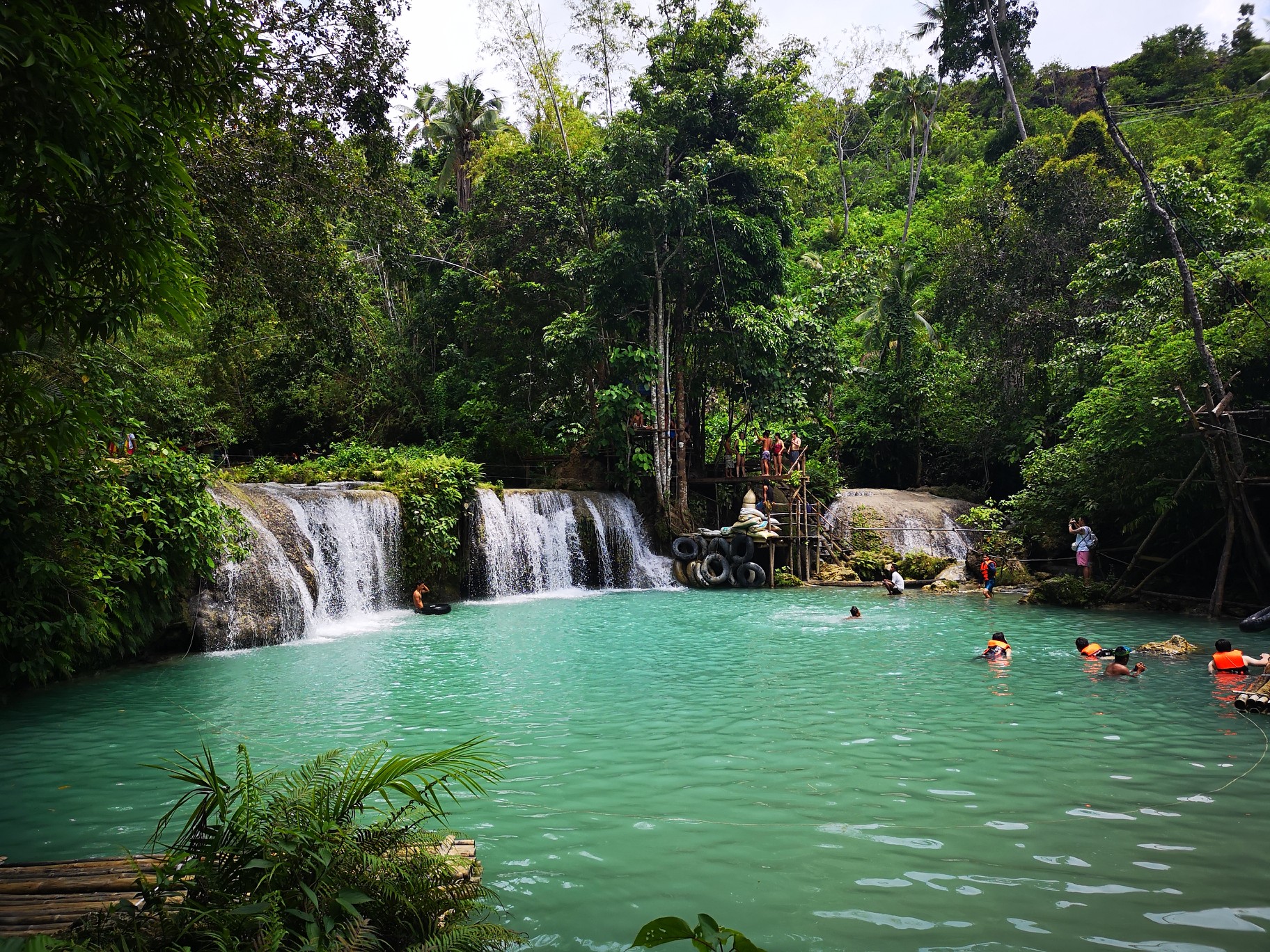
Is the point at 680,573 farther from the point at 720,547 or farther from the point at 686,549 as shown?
the point at 720,547

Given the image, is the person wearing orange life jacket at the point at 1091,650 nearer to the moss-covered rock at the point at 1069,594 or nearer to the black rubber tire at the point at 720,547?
the moss-covered rock at the point at 1069,594

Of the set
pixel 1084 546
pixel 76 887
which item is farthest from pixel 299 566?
pixel 1084 546

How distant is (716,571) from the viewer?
69.9 ft

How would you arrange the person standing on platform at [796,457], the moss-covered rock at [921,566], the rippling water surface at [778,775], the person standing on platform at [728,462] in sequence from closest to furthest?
the rippling water surface at [778,775] < the moss-covered rock at [921,566] < the person standing on platform at [796,457] < the person standing on platform at [728,462]

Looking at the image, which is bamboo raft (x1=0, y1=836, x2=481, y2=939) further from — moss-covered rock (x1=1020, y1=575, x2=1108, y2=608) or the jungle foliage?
moss-covered rock (x1=1020, y1=575, x2=1108, y2=608)

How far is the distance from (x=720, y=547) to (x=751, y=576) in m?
1.16

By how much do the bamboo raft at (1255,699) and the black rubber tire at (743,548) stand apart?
13.6 metres

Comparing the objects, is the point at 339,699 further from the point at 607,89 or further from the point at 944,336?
the point at 944,336

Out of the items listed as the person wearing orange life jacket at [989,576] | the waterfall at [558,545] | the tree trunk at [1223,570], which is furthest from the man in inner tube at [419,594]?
the tree trunk at [1223,570]

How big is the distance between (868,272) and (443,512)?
19.7m

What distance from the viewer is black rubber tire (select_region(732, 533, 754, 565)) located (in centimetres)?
2128

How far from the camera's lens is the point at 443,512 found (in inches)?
706

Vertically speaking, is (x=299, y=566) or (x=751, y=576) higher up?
(x=299, y=566)

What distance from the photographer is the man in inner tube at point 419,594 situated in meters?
16.1
